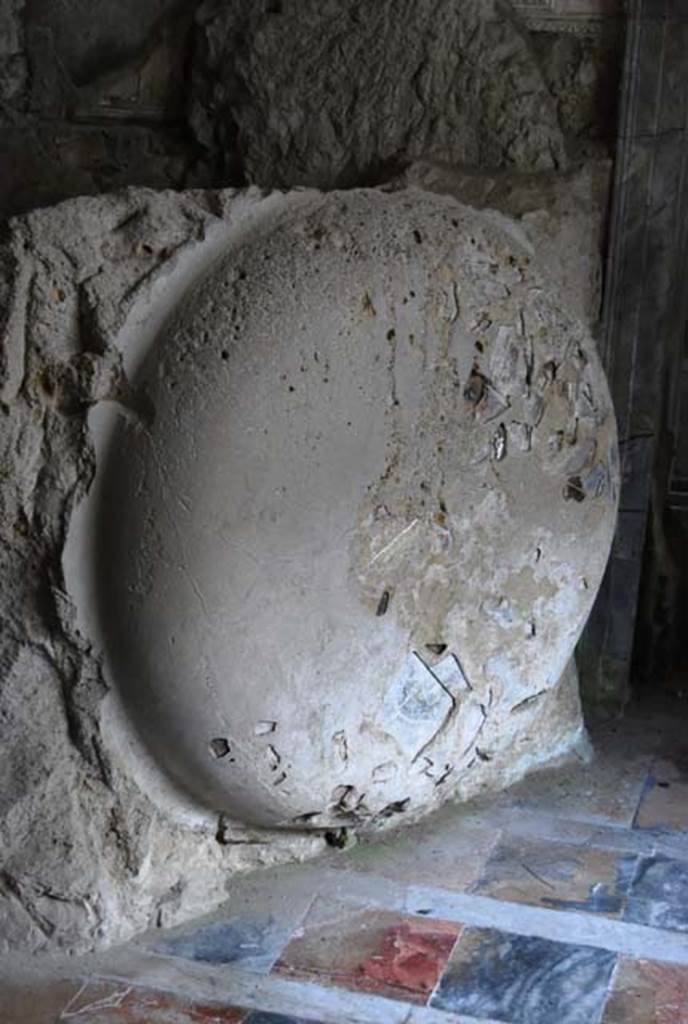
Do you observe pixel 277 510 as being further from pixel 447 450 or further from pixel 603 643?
pixel 603 643

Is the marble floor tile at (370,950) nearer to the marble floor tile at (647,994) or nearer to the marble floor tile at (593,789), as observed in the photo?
the marble floor tile at (647,994)

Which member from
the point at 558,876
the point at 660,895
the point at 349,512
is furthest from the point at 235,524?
the point at 660,895

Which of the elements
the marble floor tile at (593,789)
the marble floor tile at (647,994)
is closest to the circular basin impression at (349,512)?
the marble floor tile at (593,789)

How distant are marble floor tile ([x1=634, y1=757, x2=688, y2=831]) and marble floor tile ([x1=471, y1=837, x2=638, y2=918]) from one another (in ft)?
0.65

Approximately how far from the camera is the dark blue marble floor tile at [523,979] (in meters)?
2.75

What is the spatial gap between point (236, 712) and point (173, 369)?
0.64 meters

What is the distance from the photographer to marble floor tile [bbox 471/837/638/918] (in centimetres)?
315

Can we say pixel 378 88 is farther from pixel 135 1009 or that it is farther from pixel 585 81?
pixel 135 1009

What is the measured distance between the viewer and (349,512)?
2967 millimetres

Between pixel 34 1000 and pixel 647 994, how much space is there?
1.09 meters

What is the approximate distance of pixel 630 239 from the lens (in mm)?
3854

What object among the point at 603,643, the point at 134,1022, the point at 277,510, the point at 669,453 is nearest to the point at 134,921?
the point at 134,1022

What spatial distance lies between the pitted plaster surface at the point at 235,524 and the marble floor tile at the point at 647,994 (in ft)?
1.94

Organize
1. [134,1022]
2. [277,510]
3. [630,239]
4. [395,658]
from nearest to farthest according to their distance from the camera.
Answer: [134,1022] → [277,510] → [395,658] → [630,239]
